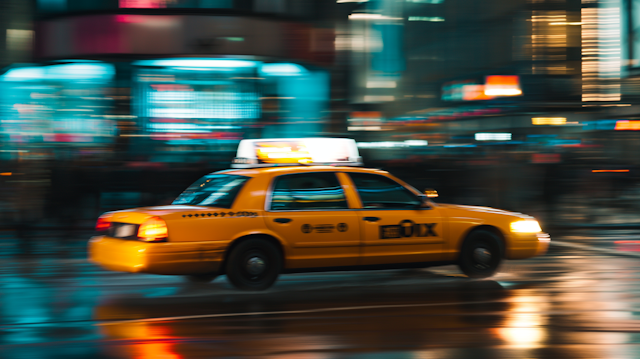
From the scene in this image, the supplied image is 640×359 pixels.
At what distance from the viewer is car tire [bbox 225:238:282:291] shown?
7219mm

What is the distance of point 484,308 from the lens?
655 cm

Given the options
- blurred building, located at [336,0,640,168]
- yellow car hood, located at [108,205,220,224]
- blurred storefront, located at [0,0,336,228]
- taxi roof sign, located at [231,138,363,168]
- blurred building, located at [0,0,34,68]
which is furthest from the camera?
blurred building, located at [0,0,34,68]

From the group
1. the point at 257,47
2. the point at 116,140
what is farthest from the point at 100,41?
→ the point at 257,47

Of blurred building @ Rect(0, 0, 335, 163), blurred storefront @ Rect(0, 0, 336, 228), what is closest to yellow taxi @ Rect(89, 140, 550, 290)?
blurred storefront @ Rect(0, 0, 336, 228)

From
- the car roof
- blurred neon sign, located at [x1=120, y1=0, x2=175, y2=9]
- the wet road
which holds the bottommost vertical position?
the wet road

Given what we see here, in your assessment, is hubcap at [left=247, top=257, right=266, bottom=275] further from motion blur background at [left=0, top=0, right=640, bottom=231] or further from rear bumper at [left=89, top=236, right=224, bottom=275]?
motion blur background at [left=0, top=0, right=640, bottom=231]

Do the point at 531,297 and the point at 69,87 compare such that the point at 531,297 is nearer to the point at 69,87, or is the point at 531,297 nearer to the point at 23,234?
the point at 23,234

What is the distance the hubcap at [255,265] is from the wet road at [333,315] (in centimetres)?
23

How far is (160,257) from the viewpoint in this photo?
6.80 meters

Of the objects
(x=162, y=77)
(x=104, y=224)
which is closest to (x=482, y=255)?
(x=104, y=224)

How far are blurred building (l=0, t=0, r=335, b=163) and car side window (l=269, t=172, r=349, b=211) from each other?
13607 mm

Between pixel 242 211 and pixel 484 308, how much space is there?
2.46m

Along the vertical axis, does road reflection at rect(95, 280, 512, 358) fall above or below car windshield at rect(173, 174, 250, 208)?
below

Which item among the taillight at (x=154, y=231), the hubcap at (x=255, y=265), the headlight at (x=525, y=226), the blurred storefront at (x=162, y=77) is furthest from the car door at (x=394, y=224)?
the blurred storefront at (x=162, y=77)
